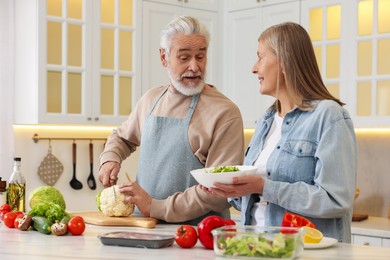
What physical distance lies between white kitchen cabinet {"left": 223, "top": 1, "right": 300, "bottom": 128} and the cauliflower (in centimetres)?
A: 238

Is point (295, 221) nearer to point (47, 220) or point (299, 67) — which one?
point (299, 67)

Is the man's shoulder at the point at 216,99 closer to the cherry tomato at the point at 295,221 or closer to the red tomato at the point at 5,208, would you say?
the cherry tomato at the point at 295,221

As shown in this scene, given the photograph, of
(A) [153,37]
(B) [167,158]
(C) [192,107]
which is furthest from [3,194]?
(A) [153,37]

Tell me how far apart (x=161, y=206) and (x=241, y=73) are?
8.57ft

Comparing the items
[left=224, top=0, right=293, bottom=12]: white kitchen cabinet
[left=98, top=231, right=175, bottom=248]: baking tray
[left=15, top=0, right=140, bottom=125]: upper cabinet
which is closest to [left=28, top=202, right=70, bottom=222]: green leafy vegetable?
[left=98, top=231, right=175, bottom=248]: baking tray

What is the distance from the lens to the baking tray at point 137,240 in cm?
218

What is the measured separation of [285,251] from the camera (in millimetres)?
1895

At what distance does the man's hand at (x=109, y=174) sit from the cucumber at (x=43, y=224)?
1.77 feet

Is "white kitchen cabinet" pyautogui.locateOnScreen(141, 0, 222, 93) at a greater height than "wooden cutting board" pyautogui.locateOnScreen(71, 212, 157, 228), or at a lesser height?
greater

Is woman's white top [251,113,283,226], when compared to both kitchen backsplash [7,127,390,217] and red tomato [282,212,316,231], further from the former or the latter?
kitchen backsplash [7,127,390,217]

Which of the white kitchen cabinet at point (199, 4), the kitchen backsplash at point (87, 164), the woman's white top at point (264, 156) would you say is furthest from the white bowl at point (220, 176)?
the white kitchen cabinet at point (199, 4)

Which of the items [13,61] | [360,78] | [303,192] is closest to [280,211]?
[303,192]

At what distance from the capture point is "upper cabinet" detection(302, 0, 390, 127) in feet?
14.4

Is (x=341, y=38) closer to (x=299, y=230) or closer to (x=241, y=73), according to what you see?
(x=241, y=73)
